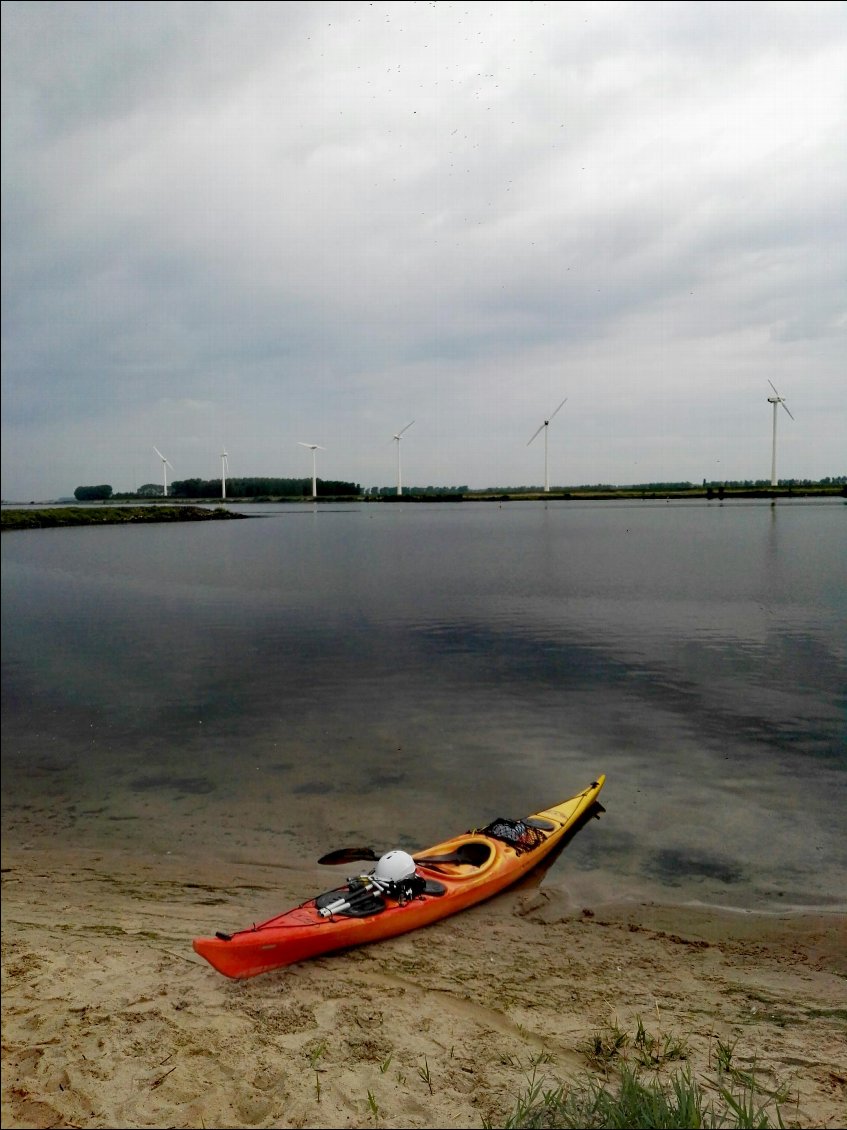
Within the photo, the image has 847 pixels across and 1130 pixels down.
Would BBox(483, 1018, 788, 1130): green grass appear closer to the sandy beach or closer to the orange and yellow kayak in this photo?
the sandy beach

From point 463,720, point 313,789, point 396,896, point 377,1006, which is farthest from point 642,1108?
point 463,720

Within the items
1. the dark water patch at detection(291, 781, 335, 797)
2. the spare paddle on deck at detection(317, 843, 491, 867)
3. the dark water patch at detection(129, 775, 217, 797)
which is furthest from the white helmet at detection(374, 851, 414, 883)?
the dark water patch at detection(129, 775, 217, 797)

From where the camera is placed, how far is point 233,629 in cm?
2344

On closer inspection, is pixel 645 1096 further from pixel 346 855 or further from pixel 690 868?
pixel 690 868

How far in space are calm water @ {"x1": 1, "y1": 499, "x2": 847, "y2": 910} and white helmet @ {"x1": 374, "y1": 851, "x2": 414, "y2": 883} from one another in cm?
122

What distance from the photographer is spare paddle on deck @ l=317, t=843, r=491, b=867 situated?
770 cm

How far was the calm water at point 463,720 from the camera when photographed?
904cm

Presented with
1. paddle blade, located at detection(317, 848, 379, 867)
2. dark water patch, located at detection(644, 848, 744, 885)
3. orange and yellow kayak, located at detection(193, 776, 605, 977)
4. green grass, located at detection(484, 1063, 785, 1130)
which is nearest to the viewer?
green grass, located at detection(484, 1063, 785, 1130)

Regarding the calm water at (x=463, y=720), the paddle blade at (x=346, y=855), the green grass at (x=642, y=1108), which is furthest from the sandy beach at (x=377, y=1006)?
the calm water at (x=463, y=720)

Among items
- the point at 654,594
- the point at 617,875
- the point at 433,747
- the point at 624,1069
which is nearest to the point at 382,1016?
the point at 624,1069

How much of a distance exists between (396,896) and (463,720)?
23.4ft

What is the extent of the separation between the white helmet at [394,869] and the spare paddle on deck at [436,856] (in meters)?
0.52

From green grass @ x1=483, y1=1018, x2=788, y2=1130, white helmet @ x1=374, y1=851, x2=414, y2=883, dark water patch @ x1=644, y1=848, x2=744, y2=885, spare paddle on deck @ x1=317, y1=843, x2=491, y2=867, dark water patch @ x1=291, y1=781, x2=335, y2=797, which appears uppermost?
green grass @ x1=483, y1=1018, x2=788, y2=1130

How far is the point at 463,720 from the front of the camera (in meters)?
13.9
